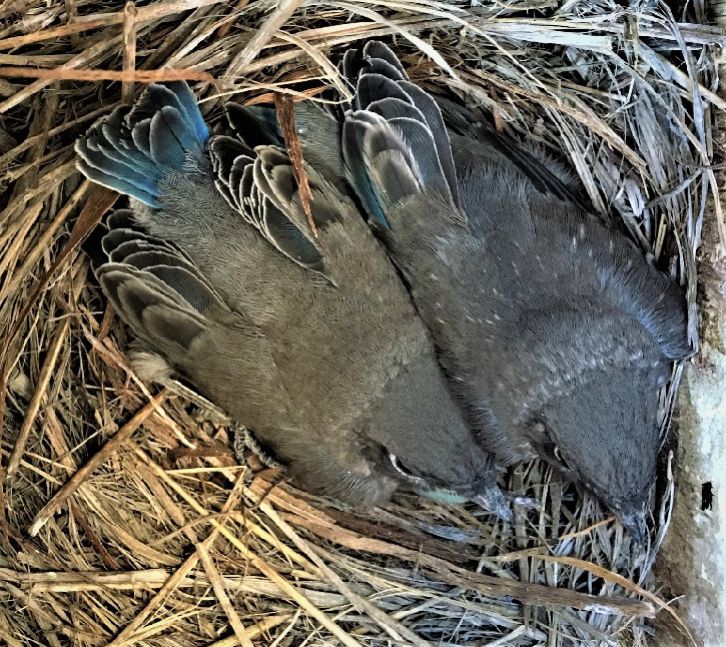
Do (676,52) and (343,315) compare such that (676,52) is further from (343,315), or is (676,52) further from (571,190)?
(343,315)

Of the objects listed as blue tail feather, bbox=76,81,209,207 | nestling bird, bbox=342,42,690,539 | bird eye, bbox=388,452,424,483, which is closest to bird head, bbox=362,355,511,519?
bird eye, bbox=388,452,424,483

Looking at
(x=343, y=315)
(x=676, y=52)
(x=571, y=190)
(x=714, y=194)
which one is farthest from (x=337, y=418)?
(x=676, y=52)

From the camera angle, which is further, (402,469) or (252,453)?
(252,453)

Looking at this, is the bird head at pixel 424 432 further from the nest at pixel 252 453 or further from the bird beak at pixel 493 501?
the nest at pixel 252 453

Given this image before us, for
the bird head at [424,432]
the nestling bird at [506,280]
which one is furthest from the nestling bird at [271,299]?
the nestling bird at [506,280]

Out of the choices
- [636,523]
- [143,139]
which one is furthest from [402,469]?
[143,139]

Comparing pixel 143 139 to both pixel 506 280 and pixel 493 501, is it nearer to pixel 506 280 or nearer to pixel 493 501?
pixel 506 280
